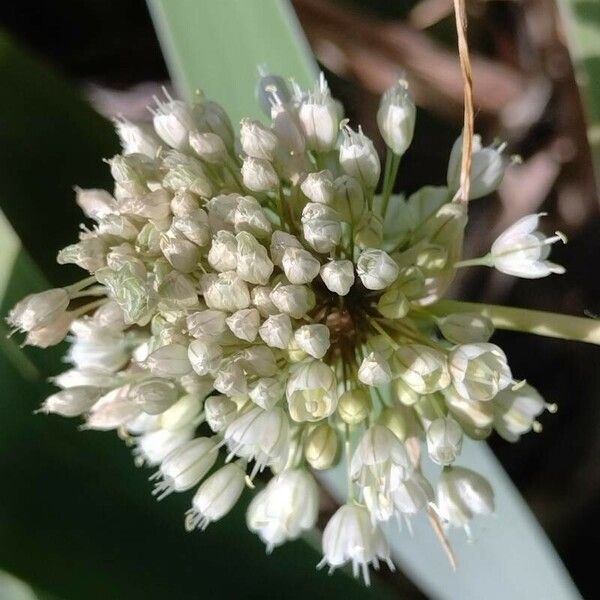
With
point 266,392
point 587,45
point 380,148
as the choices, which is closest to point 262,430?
point 266,392

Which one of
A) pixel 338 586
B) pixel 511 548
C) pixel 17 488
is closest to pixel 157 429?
pixel 17 488

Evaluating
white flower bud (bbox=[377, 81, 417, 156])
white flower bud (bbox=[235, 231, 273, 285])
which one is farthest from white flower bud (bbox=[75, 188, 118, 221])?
white flower bud (bbox=[377, 81, 417, 156])

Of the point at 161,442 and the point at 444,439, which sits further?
the point at 161,442

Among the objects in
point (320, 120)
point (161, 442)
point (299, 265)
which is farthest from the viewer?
point (161, 442)

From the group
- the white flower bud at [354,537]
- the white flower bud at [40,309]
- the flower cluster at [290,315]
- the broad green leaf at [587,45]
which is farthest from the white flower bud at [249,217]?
the broad green leaf at [587,45]

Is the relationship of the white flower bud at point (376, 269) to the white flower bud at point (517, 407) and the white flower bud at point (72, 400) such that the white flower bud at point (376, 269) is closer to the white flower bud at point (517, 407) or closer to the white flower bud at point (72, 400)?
the white flower bud at point (517, 407)

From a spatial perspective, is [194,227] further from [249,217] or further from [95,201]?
[95,201]

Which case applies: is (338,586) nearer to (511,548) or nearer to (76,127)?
(511,548)

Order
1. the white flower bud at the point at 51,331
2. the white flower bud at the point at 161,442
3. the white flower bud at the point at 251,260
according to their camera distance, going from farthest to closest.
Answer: the white flower bud at the point at 161,442 → the white flower bud at the point at 51,331 → the white flower bud at the point at 251,260
